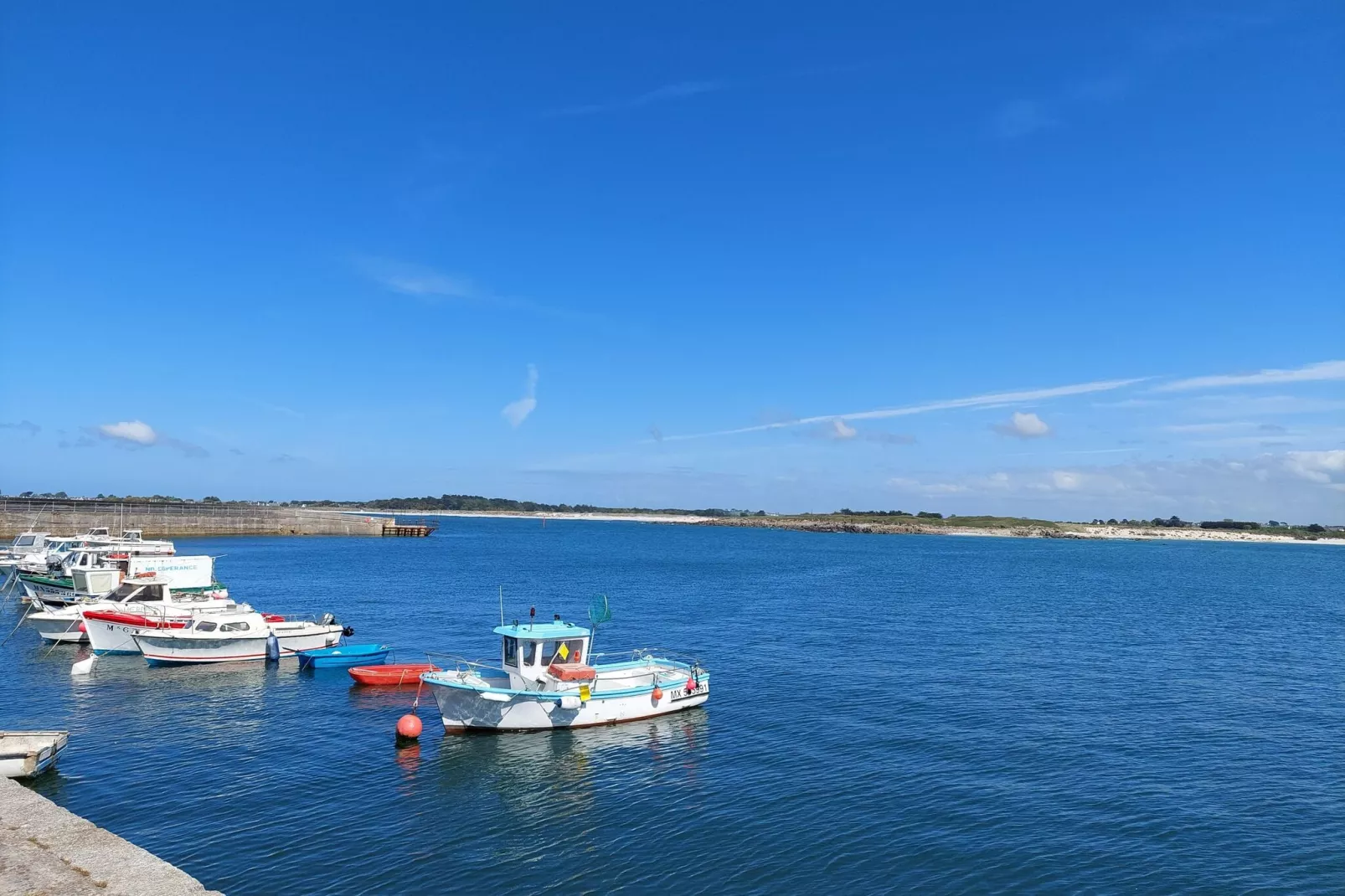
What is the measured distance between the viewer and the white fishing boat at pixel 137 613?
4350 cm

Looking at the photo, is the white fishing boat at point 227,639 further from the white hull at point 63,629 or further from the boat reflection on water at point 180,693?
the white hull at point 63,629

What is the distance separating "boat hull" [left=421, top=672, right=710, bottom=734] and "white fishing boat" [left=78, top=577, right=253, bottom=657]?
66.8 feet

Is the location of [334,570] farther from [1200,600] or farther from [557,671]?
[1200,600]

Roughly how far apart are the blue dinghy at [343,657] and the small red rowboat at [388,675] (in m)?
3.22

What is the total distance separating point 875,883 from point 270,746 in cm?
2124

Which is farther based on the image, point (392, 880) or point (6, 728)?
point (6, 728)

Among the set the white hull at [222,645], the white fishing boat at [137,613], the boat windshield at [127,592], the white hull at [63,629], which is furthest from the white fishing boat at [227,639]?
the white hull at [63,629]

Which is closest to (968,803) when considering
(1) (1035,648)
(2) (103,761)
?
(2) (103,761)

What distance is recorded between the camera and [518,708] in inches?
1262

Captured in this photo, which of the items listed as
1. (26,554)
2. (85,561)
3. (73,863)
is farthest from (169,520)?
(73,863)

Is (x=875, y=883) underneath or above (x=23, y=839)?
underneath

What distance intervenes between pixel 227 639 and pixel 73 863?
29.6 metres

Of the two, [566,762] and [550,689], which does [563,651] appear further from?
[566,762]

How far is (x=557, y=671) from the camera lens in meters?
33.2
